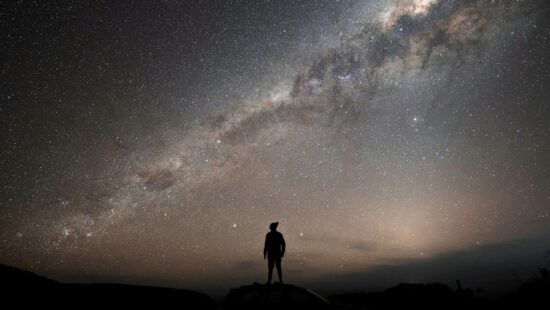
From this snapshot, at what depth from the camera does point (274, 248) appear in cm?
854

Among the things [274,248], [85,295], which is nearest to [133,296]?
[85,295]

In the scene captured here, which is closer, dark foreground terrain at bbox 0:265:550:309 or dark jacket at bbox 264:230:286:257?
dark foreground terrain at bbox 0:265:550:309

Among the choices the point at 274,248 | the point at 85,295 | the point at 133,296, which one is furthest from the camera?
the point at 274,248

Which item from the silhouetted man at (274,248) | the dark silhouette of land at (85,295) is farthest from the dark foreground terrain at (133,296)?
the silhouetted man at (274,248)

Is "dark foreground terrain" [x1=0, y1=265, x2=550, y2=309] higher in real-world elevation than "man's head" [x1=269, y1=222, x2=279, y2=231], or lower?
lower

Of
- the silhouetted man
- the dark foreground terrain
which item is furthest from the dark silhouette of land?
the silhouetted man

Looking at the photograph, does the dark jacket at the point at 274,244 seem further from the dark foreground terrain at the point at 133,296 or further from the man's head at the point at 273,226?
the dark foreground terrain at the point at 133,296

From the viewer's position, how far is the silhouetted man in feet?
27.8


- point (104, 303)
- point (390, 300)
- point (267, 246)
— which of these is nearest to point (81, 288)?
point (104, 303)

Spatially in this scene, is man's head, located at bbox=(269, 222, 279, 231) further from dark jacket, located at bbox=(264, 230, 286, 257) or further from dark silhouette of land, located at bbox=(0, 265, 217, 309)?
dark silhouette of land, located at bbox=(0, 265, 217, 309)

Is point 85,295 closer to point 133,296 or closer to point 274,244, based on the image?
point 133,296

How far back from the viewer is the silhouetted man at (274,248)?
8461mm

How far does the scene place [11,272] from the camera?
4387mm

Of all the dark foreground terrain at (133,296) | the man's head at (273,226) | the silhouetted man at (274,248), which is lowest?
the dark foreground terrain at (133,296)
